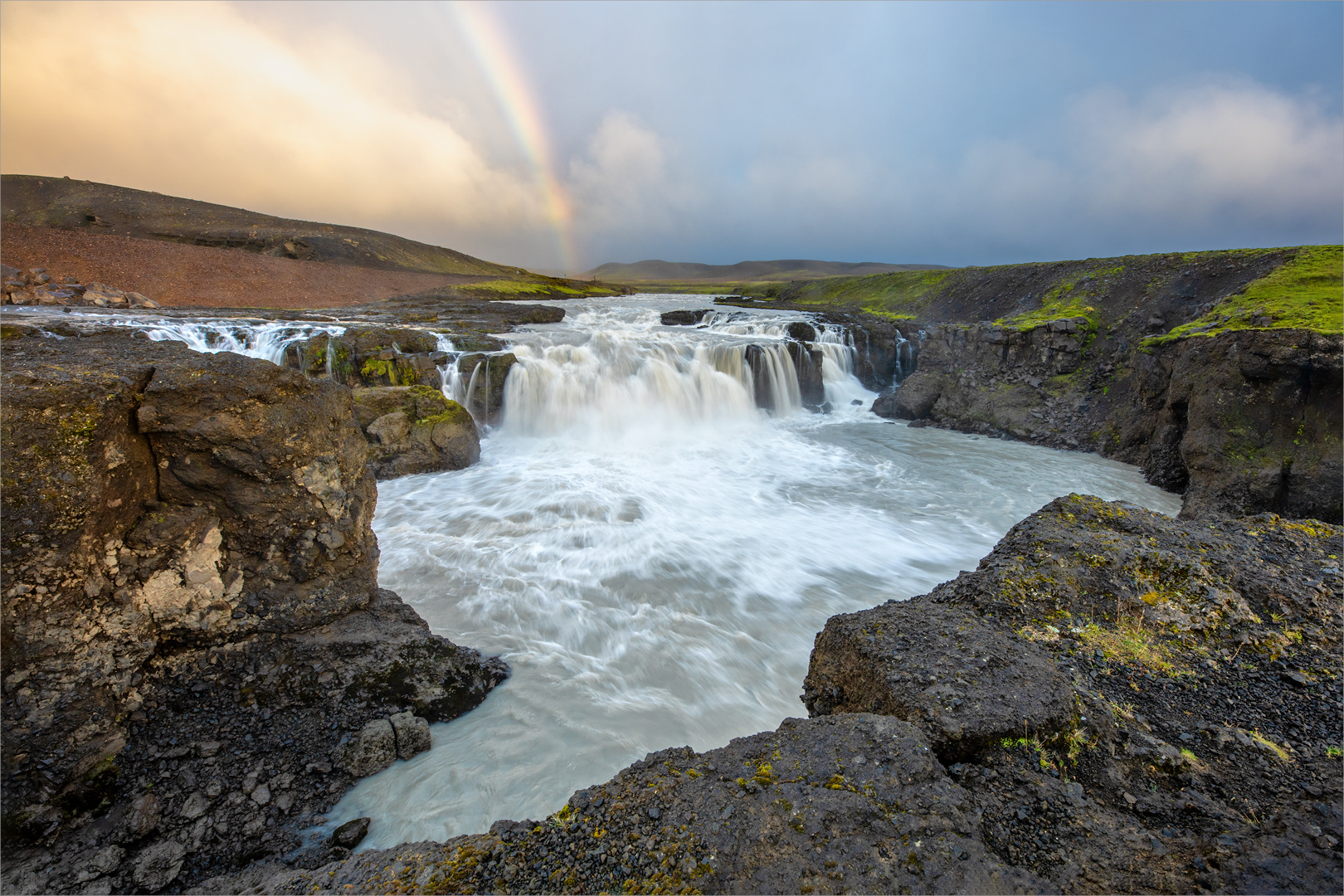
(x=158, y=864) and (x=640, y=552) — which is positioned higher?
(x=158, y=864)

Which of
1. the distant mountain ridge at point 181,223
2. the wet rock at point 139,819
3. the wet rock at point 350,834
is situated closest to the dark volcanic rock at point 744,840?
the wet rock at point 350,834

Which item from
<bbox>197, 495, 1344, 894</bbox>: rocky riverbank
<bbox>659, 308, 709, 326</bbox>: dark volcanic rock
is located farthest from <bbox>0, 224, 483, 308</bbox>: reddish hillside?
<bbox>197, 495, 1344, 894</bbox>: rocky riverbank

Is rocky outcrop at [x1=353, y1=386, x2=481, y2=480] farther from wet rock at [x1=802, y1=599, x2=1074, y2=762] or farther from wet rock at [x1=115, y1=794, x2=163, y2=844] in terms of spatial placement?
wet rock at [x1=802, y1=599, x2=1074, y2=762]

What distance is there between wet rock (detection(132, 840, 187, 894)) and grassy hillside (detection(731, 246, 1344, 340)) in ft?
58.2

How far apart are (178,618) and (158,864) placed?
1501mm

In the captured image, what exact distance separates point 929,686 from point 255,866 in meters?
3.97

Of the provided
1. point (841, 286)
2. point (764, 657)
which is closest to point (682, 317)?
point (841, 286)

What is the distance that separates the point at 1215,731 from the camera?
2.81 m

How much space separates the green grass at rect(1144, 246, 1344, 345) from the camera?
1159cm

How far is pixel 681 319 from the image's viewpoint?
1347 inches

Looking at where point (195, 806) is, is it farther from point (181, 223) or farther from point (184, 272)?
point (181, 223)

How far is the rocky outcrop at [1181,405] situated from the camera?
33.0ft

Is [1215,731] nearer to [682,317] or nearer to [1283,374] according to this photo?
[1283,374]

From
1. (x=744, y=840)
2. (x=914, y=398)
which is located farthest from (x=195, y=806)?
(x=914, y=398)
